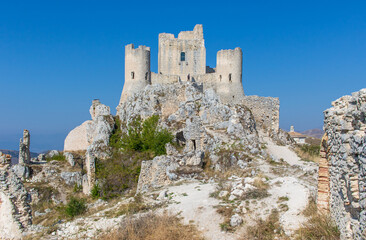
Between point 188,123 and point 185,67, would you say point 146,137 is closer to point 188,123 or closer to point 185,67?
point 188,123

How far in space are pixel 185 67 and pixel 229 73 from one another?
447 cm

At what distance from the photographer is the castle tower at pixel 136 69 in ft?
94.5

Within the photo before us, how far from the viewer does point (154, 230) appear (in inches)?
311

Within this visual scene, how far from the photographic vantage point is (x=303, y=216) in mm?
7258

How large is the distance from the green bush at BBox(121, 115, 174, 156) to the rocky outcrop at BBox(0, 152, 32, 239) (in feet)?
35.9

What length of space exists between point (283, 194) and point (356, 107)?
4833mm

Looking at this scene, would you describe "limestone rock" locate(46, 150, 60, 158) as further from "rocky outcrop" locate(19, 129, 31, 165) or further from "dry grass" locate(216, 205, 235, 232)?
"dry grass" locate(216, 205, 235, 232)

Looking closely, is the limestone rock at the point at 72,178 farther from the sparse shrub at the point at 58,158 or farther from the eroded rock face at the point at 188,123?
the eroded rock face at the point at 188,123

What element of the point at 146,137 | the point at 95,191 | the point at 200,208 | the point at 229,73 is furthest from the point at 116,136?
the point at 200,208

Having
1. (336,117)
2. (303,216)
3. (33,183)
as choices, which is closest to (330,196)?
(303,216)

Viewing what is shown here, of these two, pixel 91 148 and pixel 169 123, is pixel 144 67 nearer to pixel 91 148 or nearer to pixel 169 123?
pixel 169 123

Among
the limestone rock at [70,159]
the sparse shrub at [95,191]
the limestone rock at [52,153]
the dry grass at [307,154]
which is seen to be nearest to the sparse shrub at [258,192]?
the dry grass at [307,154]

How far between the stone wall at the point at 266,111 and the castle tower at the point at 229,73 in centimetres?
420

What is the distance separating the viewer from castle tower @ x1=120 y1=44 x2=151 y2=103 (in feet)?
94.5
